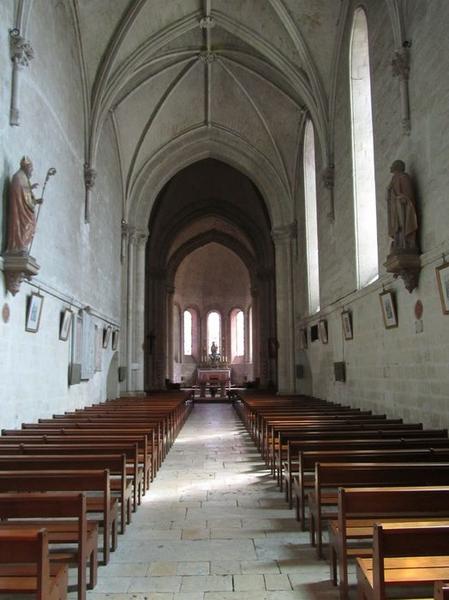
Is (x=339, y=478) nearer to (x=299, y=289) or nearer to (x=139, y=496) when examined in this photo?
(x=139, y=496)

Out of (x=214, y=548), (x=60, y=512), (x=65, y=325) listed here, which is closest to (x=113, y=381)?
(x=65, y=325)

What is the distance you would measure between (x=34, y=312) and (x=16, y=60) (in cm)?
448

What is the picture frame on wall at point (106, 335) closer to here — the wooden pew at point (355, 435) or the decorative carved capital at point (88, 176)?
the decorative carved capital at point (88, 176)

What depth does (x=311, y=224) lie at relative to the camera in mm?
18781

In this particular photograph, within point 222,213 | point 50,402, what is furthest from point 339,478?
point 222,213

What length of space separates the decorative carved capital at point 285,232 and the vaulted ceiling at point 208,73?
1.33 metres

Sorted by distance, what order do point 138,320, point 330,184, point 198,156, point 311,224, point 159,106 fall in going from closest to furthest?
point 330,184, point 311,224, point 159,106, point 138,320, point 198,156

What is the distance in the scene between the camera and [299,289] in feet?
67.8

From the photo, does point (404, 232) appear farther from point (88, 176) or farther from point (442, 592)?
point (88, 176)

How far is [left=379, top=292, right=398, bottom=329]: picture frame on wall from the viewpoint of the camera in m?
9.56

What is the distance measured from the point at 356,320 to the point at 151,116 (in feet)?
38.6

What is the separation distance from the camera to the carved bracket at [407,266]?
8398mm

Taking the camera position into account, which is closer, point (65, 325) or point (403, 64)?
point (403, 64)

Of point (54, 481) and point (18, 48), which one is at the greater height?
point (18, 48)
